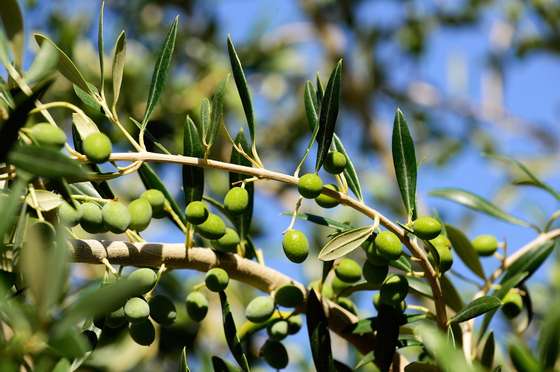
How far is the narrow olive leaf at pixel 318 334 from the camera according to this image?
1010mm

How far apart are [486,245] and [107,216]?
64 centimetres

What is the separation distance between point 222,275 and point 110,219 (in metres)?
0.18

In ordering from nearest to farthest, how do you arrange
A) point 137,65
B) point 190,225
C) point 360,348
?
point 190,225 → point 360,348 → point 137,65

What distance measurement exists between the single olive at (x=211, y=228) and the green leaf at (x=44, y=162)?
1.00 ft

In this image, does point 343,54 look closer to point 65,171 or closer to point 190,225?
point 190,225

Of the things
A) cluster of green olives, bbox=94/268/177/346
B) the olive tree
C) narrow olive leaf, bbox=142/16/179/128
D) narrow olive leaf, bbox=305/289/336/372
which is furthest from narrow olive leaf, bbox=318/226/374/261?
narrow olive leaf, bbox=142/16/179/128

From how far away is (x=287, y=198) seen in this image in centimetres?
322

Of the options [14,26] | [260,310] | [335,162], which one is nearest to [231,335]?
[260,310]

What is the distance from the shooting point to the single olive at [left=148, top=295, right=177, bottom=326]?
98 centimetres

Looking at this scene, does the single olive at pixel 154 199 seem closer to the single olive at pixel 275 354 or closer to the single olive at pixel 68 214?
the single olive at pixel 68 214

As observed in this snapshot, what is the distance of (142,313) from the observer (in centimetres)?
89

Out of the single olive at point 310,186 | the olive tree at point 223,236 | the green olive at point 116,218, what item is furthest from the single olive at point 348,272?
the green olive at point 116,218

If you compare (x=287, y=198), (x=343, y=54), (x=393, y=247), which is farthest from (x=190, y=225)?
(x=343, y=54)

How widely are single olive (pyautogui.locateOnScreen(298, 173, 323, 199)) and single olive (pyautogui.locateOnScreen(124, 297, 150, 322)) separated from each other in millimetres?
231
